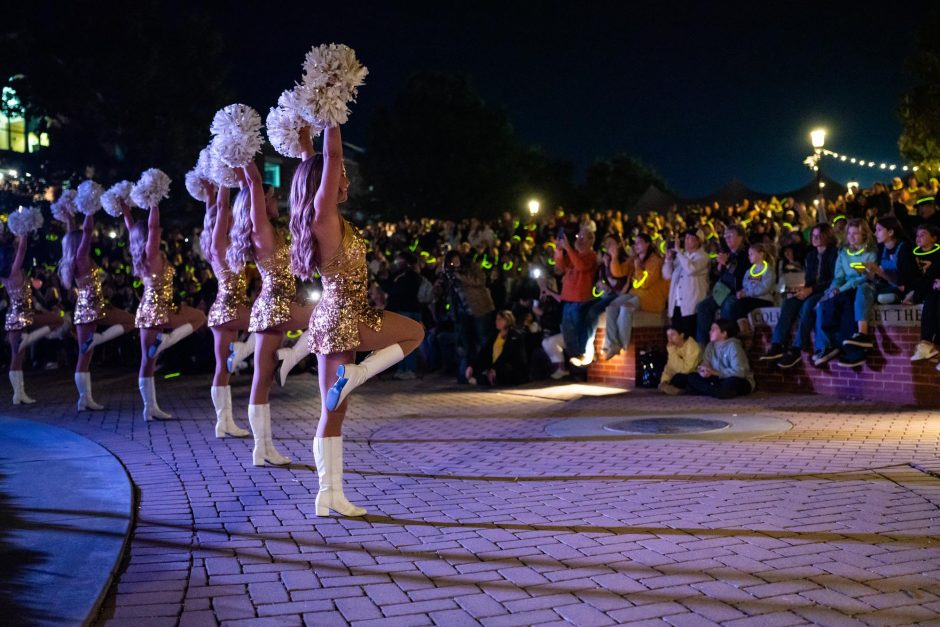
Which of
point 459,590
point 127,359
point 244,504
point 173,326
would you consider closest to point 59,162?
point 127,359

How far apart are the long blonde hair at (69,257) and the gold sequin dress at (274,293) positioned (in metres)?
4.99

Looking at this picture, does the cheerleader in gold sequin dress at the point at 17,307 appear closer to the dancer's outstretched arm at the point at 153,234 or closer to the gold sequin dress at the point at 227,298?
the dancer's outstretched arm at the point at 153,234

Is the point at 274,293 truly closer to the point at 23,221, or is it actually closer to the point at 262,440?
the point at 262,440

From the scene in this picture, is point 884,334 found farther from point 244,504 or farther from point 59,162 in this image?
point 59,162

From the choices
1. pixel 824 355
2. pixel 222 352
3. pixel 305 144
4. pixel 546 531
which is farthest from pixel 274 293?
pixel 824 355

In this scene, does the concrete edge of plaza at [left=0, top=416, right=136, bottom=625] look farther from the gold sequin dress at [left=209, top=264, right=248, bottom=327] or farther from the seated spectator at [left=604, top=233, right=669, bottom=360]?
the seated spectator at [left=604, top=233, right=669, bottom=360]

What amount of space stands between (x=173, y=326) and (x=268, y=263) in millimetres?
3391

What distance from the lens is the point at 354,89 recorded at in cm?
547

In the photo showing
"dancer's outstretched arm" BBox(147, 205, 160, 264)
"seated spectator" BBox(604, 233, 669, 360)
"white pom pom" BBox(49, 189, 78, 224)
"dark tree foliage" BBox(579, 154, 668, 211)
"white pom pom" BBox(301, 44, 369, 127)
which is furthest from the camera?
"dark tree foliage" BBox(579, 154, 668, 211)

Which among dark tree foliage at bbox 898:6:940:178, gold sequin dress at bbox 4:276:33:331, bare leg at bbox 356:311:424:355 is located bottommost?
bare leg at bbox 356:311:424:355

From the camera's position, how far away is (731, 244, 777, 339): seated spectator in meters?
12.4

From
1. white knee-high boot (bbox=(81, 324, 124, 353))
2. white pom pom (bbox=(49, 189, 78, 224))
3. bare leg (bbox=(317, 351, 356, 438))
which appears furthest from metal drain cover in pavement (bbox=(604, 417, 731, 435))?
white pom pom (bbox=(49, 189, 78, 224))

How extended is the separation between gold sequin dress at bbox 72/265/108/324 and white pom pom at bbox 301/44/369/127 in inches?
299

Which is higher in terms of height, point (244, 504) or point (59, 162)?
point (59, 162)
